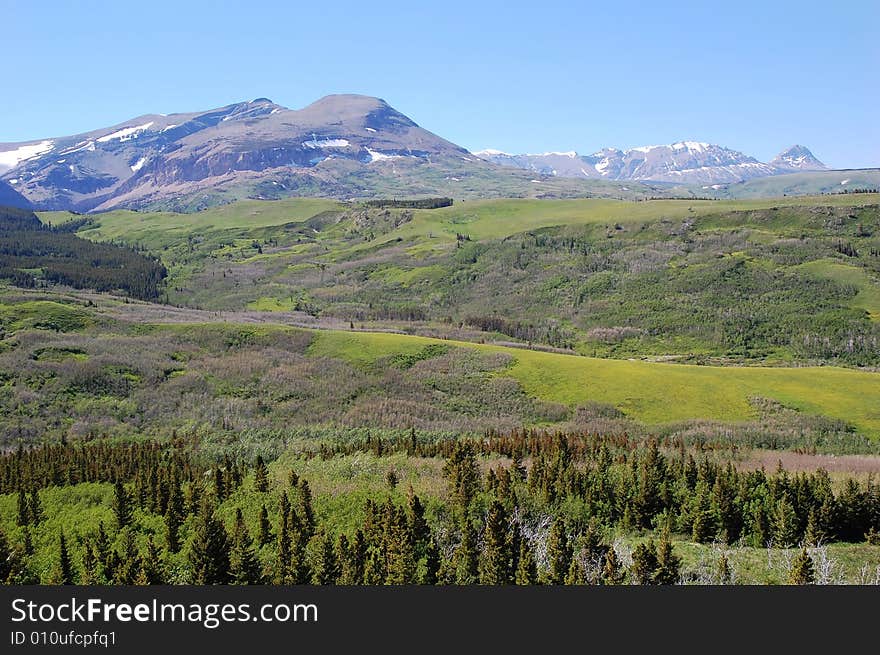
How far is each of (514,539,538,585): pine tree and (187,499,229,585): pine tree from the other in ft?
50.3

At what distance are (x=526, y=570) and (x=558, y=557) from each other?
2.00m

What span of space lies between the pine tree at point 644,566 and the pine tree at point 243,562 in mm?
19254

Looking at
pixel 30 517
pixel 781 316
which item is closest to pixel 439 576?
pixel 30 517

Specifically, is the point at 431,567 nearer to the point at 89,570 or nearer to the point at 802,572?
the point at 802,572

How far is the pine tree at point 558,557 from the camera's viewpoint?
32044 millimetres

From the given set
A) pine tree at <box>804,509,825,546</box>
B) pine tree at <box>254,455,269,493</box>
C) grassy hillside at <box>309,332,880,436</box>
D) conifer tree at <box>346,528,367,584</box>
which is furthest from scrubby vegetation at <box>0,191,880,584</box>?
grassy hillside at <box>309,332,880,436</box>

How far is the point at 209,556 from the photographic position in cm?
3506

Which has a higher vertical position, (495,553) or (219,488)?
(495,553)

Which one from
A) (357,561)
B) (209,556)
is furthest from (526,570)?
(209,556)

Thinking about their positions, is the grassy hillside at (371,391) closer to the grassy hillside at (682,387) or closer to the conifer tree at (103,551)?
the grassy hillside at (682,387)

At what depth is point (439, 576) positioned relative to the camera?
34656 mm

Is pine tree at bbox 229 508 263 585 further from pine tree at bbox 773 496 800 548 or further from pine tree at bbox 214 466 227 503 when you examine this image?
pine tree at bbox 773 496 800 548

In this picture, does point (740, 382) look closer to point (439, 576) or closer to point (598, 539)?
point (598, 539)

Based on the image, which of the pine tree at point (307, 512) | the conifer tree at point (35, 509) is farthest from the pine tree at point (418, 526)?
the conifer tree at point (35, 509)
